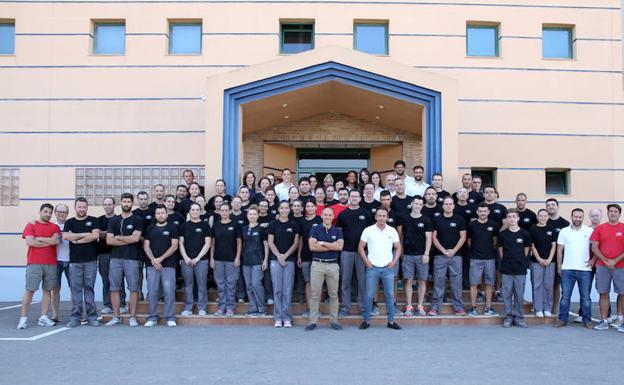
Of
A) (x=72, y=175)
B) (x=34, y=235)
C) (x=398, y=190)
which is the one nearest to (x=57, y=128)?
(x=72, y=175)

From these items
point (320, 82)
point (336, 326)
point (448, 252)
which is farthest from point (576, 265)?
point (320, 82)

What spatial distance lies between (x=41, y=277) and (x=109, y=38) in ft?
23.1

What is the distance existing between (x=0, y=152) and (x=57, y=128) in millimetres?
1525

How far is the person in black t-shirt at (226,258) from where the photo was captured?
8734 millimetres

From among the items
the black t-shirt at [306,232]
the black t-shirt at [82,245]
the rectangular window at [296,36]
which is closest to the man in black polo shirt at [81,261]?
the black t-shirt at [82,245]

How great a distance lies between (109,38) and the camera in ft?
43.9

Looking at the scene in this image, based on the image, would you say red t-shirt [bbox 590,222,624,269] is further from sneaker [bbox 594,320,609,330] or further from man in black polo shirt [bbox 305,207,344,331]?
man in black polo shirt [bbox 305,207,344,331]

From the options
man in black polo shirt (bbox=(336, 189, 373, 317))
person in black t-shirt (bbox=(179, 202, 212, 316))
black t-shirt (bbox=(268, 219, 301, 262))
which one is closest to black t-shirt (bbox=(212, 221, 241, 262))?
person in black t-shirt (bbox=(179, 202, 212, 316))

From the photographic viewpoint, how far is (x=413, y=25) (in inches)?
522

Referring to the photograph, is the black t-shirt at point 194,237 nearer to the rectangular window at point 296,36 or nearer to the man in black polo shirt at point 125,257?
the man in black polo shirt at point 125,257

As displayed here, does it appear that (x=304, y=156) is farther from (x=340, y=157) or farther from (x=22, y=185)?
(x=22, y=185)

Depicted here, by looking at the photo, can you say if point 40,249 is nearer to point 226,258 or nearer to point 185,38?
point 226,258

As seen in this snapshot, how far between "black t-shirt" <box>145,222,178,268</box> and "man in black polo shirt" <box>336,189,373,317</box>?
2.73 metres

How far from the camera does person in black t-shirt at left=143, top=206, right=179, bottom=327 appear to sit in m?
8.52
